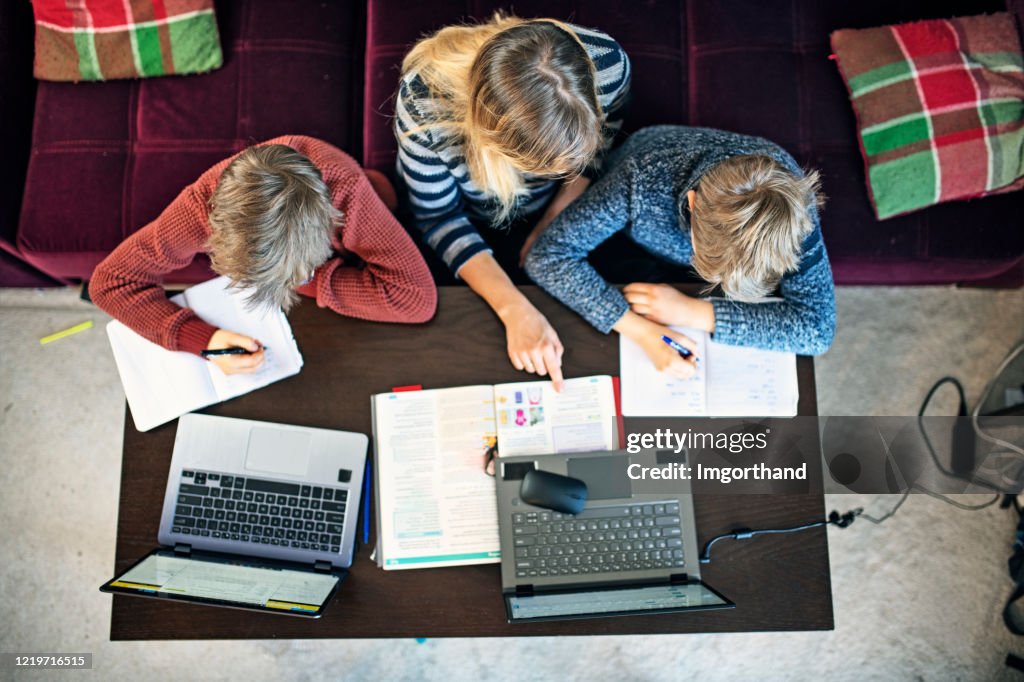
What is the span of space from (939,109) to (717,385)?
0.77 metres

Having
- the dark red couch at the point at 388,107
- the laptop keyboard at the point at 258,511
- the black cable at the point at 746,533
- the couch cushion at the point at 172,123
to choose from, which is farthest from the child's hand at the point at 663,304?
the couch cushion at the point at 172,123

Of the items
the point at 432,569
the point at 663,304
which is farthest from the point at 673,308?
the point at 432,569

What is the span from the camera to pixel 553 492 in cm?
105

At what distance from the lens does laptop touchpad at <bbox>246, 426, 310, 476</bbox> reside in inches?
43.6

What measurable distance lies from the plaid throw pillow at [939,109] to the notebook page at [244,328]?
4.00ft

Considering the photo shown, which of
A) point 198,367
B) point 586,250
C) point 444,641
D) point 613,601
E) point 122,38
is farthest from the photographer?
point 444,641

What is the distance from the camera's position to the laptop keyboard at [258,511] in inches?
42.7

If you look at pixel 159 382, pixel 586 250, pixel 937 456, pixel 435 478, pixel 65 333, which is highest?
pixel 586 250

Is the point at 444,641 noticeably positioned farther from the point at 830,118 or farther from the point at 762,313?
the point at 830,118

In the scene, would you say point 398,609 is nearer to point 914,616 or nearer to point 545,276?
point 545,276

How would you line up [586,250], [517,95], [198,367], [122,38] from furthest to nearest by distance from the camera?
[122,38] < [586,250] < [198,367] < [517,95]

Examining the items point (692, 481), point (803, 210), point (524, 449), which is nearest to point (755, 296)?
point (803, 210)

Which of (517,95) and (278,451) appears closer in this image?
(517,95)

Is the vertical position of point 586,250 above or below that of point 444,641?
above
